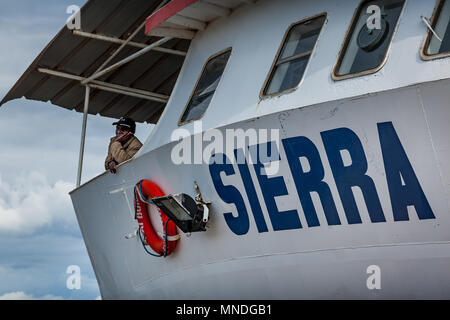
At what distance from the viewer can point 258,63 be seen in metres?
8.29

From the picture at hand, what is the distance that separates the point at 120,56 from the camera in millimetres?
12547

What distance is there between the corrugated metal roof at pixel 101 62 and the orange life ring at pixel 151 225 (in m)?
3.27

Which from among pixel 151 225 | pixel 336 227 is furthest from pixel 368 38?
pixel 151 225

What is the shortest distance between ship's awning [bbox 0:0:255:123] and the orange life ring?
2.28 meters

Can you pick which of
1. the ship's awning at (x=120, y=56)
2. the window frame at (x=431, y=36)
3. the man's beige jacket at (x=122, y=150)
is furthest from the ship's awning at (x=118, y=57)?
the window frame at (x=431, y=36)

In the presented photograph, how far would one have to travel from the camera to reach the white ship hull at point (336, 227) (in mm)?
6320

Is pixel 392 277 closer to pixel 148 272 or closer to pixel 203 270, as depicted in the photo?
pixel 203 270

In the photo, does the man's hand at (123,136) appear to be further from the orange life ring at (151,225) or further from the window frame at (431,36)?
the window frame at (431,36)

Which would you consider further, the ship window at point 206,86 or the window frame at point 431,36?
the ship window at point 206,86

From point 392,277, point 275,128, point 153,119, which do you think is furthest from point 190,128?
point 153,119

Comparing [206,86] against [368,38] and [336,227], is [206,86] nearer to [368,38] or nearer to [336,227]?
[368,38]

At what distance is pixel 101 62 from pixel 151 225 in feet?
14.4

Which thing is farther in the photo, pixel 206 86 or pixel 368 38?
pixel 206 86

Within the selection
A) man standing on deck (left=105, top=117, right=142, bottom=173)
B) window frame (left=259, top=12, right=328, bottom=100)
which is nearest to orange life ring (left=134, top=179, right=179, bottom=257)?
man standing on deck (left=105, top=117, right=142, bottom=173)
